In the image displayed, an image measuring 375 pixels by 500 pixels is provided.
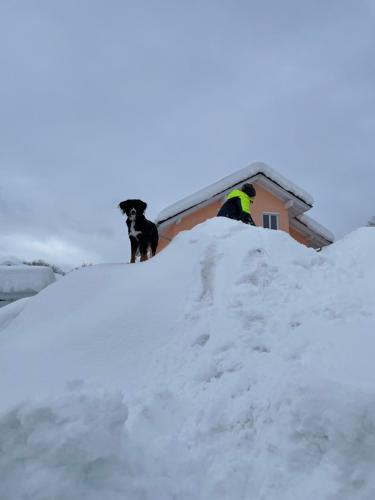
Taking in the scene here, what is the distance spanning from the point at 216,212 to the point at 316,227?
12.6ft

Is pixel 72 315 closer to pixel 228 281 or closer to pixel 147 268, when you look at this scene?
pixel 147 268

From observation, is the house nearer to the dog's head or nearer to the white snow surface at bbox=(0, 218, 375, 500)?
the dog's head

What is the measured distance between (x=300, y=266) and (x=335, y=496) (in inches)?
146

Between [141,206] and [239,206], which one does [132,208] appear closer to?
[141,206]

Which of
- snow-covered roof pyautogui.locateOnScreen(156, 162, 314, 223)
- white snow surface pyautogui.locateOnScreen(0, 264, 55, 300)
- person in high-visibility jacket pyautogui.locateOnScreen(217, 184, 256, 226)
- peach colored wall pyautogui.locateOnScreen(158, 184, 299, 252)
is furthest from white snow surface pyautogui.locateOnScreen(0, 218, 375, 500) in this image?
peach colored wall pyautogui.locateOnScreen(158, 184, 299, 252)

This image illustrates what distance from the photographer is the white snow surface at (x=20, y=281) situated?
851 centimetres

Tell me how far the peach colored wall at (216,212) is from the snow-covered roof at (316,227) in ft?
2.15

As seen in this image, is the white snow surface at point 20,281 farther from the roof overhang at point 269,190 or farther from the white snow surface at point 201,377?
the roof overhang at point 269,190

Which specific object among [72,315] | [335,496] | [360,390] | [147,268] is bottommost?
[335,496]

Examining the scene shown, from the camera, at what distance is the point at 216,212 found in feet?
48.4

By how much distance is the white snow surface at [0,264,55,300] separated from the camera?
851 centimetres

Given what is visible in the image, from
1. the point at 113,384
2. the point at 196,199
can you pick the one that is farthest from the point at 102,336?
the point at 196,199

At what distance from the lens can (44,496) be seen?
1.95 m

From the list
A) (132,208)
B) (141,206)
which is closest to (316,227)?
(141,206)
